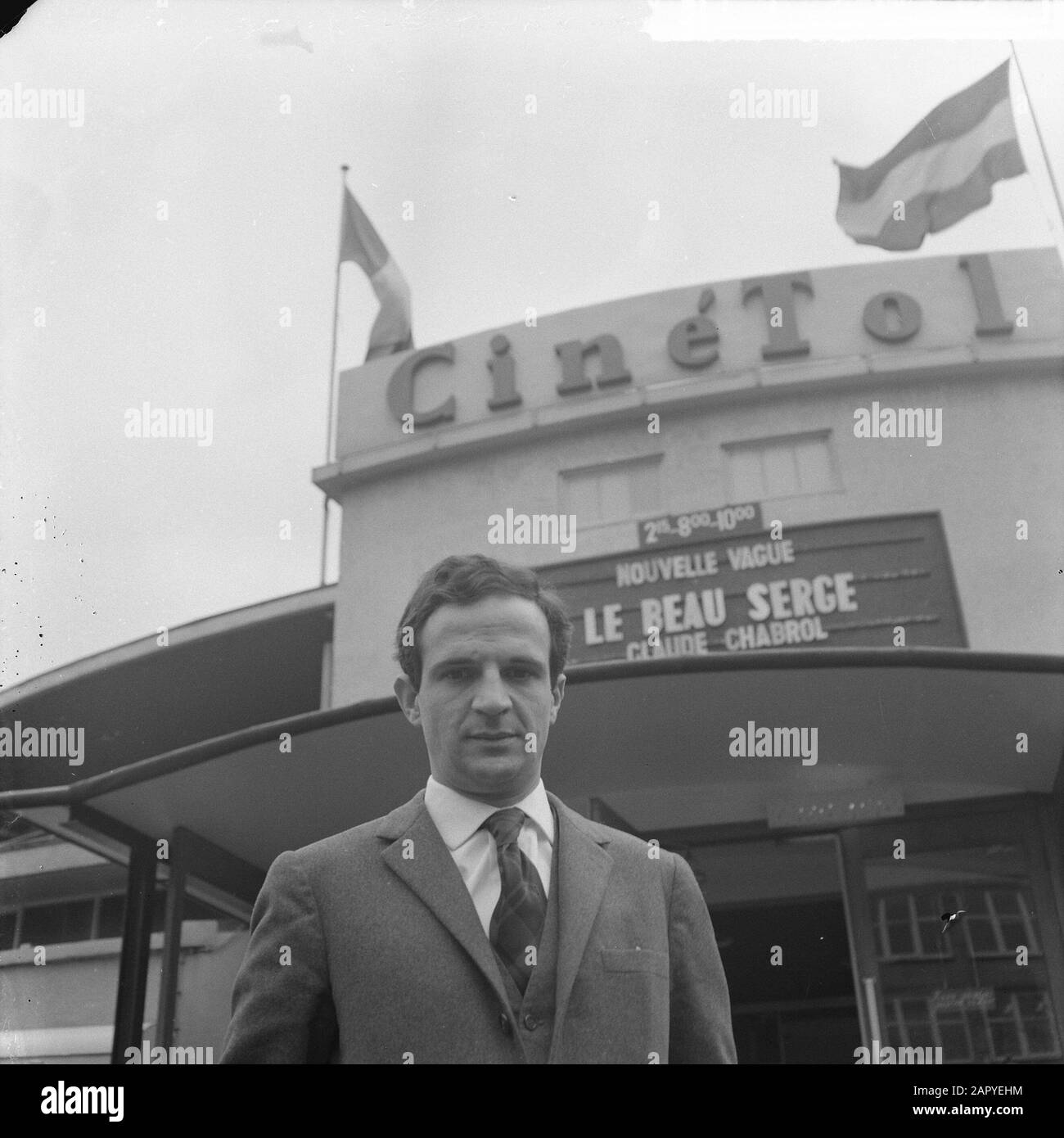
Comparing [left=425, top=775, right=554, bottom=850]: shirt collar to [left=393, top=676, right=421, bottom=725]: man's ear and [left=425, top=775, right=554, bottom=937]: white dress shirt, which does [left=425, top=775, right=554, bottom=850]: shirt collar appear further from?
[left=393, top=676, right=421, bottom=725]: man's ear

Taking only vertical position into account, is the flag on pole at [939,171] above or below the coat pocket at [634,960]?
above

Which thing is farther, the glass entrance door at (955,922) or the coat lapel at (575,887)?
the glass entrance door at (955,922)

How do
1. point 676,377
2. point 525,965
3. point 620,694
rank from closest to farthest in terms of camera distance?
point 525,965 → point 620,694 → point 676,377

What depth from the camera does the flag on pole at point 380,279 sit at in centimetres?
290

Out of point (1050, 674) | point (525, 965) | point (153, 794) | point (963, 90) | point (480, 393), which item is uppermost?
point (963, 90)

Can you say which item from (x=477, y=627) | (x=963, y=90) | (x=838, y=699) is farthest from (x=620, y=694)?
(x=963, y=90)

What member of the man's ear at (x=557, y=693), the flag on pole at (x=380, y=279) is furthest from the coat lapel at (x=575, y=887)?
the flag on pole at (x=380, y=279)

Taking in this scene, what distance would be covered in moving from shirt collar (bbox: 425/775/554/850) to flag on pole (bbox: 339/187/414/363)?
1.56 metres

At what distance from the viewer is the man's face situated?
1.96 m

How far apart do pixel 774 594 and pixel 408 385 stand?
1323 millimetres

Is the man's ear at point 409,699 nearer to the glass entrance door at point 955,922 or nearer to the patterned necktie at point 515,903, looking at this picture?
the patterned necktie at point 515,903

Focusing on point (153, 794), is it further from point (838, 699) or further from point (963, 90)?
point (963, 90)
